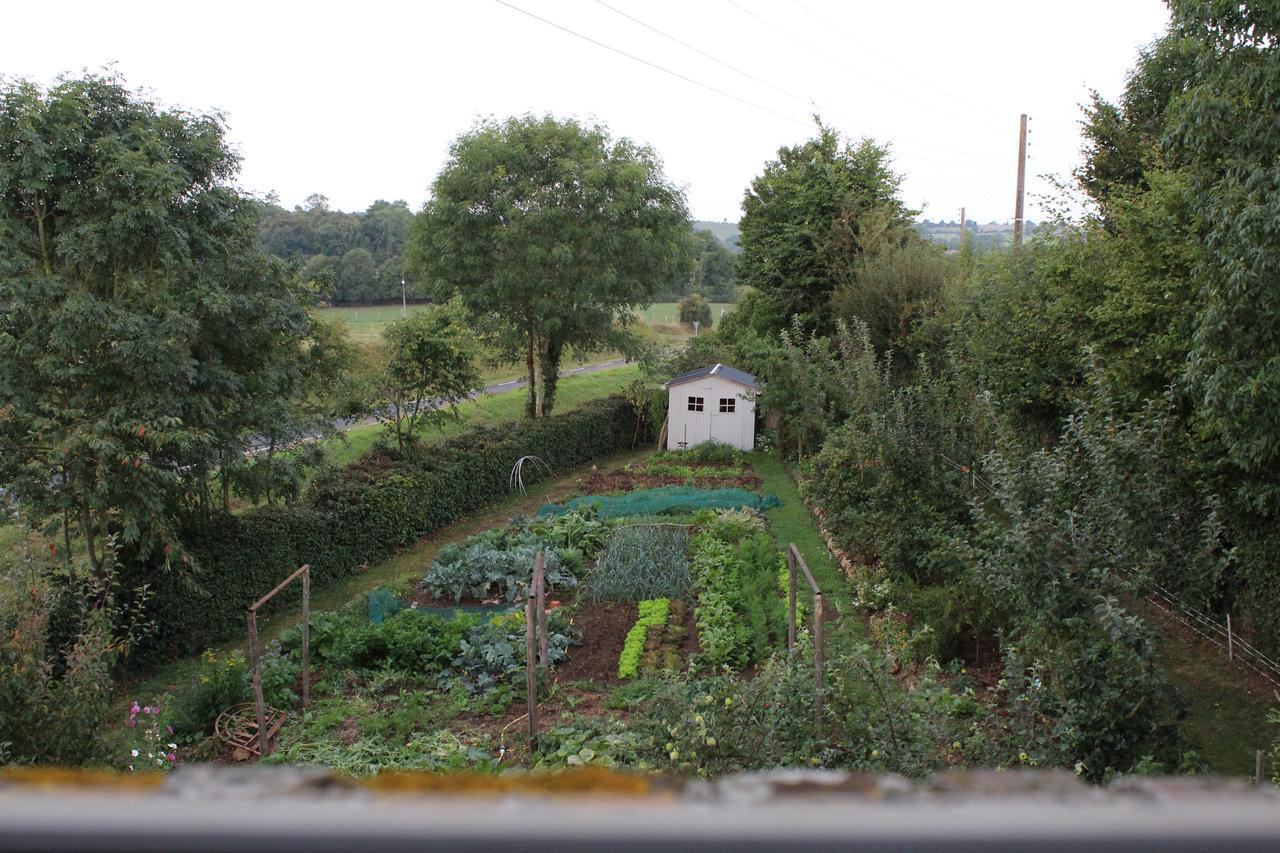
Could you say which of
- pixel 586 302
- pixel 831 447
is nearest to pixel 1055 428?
pixel 831 447

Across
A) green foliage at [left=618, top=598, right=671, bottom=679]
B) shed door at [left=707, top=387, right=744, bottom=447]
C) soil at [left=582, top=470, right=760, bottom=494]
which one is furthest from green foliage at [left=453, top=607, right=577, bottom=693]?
shed door at [left=707, top=387, right=744, bottom=447]

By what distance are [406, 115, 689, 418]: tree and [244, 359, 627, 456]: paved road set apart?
3029mm

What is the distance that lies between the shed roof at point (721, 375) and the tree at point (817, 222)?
3997 mm

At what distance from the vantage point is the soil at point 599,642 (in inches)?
438

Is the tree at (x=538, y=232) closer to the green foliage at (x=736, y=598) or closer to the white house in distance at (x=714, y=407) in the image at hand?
the white house in distance at (x=714, y=407)

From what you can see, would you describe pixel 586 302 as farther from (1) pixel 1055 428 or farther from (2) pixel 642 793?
(2) pixel 642 793

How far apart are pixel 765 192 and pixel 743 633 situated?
24289 mm

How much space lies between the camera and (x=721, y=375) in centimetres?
A: 2611

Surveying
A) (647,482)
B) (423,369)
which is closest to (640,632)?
(423,369)

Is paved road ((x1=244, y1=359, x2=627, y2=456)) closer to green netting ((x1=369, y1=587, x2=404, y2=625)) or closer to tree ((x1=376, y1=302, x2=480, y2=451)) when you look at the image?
tree ((x1=376, y1=302, x2=480, y2=451))

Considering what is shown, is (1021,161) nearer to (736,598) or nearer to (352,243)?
(736,598)

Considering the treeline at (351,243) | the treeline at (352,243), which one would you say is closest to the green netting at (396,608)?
the treeline at (352,243)

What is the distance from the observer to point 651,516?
18.1 metres

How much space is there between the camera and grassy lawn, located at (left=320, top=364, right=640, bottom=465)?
76.5ft
